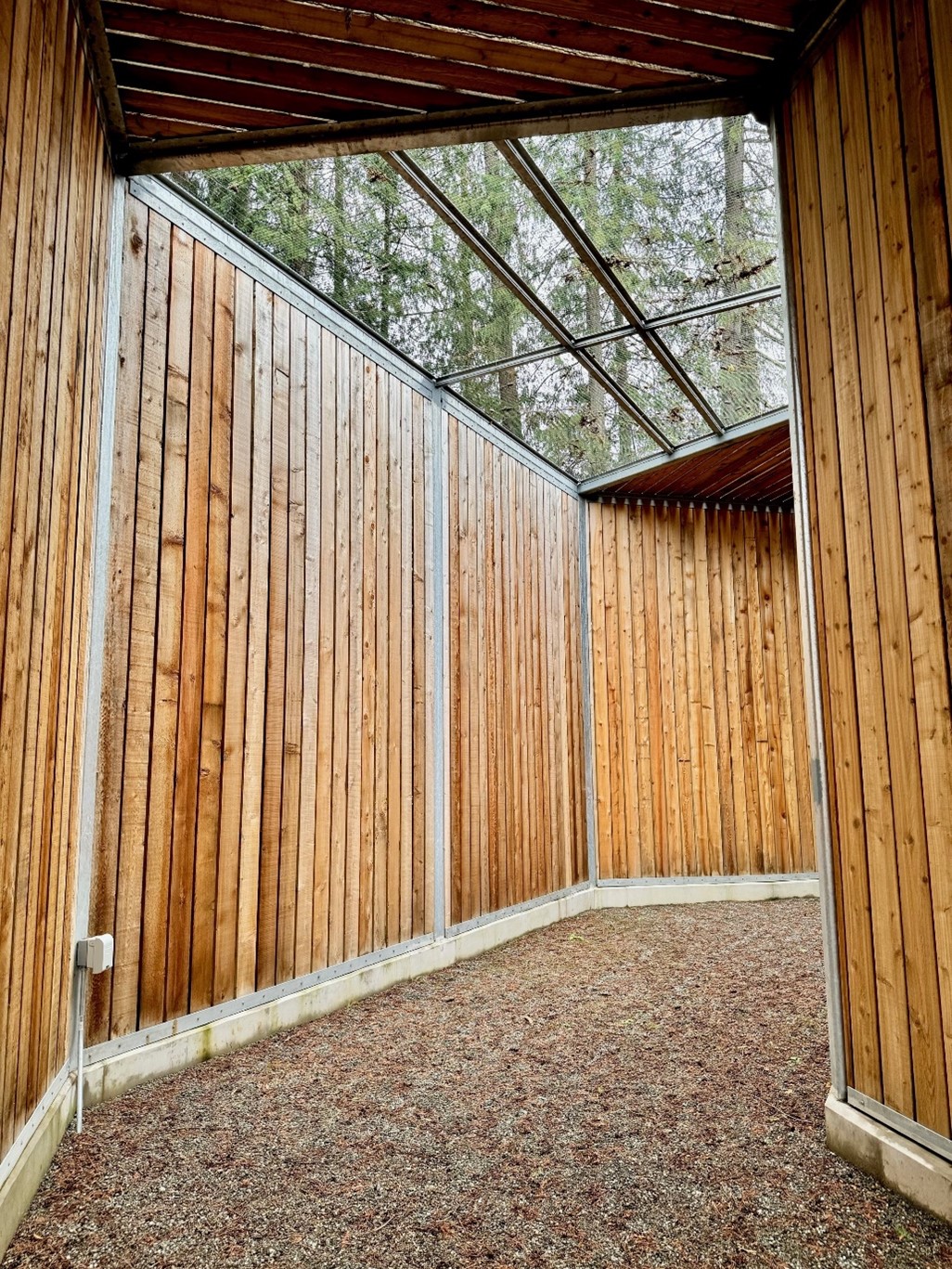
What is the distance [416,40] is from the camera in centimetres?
234

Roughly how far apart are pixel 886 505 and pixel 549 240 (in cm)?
195

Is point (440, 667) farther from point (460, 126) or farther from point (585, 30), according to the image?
point (585, 30)

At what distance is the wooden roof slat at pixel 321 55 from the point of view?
2.29 meters

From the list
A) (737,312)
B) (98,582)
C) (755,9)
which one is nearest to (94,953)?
(98,582)

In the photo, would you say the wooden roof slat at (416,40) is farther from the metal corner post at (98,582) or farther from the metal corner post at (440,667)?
the metal corner post at (440,667)

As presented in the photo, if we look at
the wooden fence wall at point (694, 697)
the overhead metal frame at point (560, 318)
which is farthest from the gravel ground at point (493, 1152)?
the overhead metal frame at point (560, 318)

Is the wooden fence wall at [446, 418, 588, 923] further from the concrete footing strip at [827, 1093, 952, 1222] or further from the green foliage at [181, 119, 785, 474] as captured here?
the concrete footing strip at [827, 1093, 952, 1222]

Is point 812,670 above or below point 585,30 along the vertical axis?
below

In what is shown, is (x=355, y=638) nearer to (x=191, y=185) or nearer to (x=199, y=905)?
(x=199, y=905)

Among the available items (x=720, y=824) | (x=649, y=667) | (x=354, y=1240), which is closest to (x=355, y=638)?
(x=354, y=1240)

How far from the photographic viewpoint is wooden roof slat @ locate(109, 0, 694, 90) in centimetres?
224

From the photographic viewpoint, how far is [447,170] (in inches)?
120

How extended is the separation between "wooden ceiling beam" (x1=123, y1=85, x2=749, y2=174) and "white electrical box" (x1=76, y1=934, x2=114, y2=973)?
8.34 feet

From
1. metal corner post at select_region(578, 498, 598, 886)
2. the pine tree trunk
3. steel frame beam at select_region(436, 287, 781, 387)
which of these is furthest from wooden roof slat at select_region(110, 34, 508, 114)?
metal corner post at select_region(578, 498, 598, 886)
